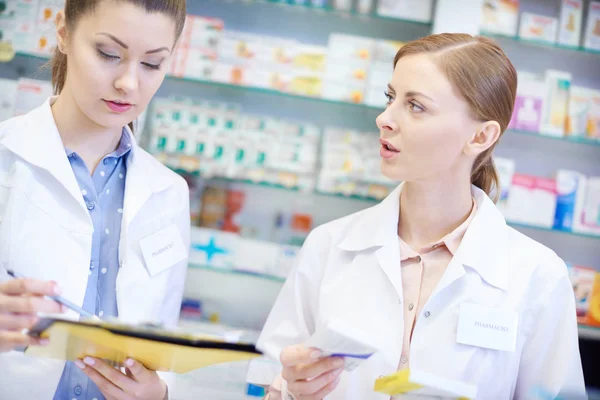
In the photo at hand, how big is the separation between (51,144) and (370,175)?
1932 mm

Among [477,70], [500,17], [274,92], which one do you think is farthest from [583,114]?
[477,70]

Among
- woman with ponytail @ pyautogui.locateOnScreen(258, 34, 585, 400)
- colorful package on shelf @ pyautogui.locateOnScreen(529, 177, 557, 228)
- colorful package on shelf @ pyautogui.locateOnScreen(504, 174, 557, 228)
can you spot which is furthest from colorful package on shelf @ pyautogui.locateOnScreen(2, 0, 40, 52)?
colorful package on shelf @ pyautogui.locateOnScreen(529, 177, 557, 228)

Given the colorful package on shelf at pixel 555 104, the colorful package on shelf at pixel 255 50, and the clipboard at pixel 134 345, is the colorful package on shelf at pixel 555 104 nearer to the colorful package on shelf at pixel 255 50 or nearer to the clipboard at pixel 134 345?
the colorful package on shelf at pixel 255 50

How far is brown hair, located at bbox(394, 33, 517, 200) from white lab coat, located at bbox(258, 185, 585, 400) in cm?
30

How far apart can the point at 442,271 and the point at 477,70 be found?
0.58 metres

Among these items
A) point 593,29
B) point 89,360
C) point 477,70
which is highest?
point 593,29

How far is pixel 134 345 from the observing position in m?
1.29

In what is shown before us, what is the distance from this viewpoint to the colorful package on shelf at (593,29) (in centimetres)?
352

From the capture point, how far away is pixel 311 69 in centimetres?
334

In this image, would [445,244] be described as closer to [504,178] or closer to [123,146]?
[123,146]

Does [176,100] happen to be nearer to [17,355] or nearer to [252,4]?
[252,4]

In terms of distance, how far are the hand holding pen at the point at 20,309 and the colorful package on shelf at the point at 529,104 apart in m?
2.68

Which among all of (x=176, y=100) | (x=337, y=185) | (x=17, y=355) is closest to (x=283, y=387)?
(x=17, y=355)

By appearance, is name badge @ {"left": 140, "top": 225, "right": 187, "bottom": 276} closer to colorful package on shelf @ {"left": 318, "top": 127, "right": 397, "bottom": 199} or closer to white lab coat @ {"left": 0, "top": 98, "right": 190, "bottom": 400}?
white lab coat @ {"left": 0, "top": 98, "right": 190, "bottom": 400}
